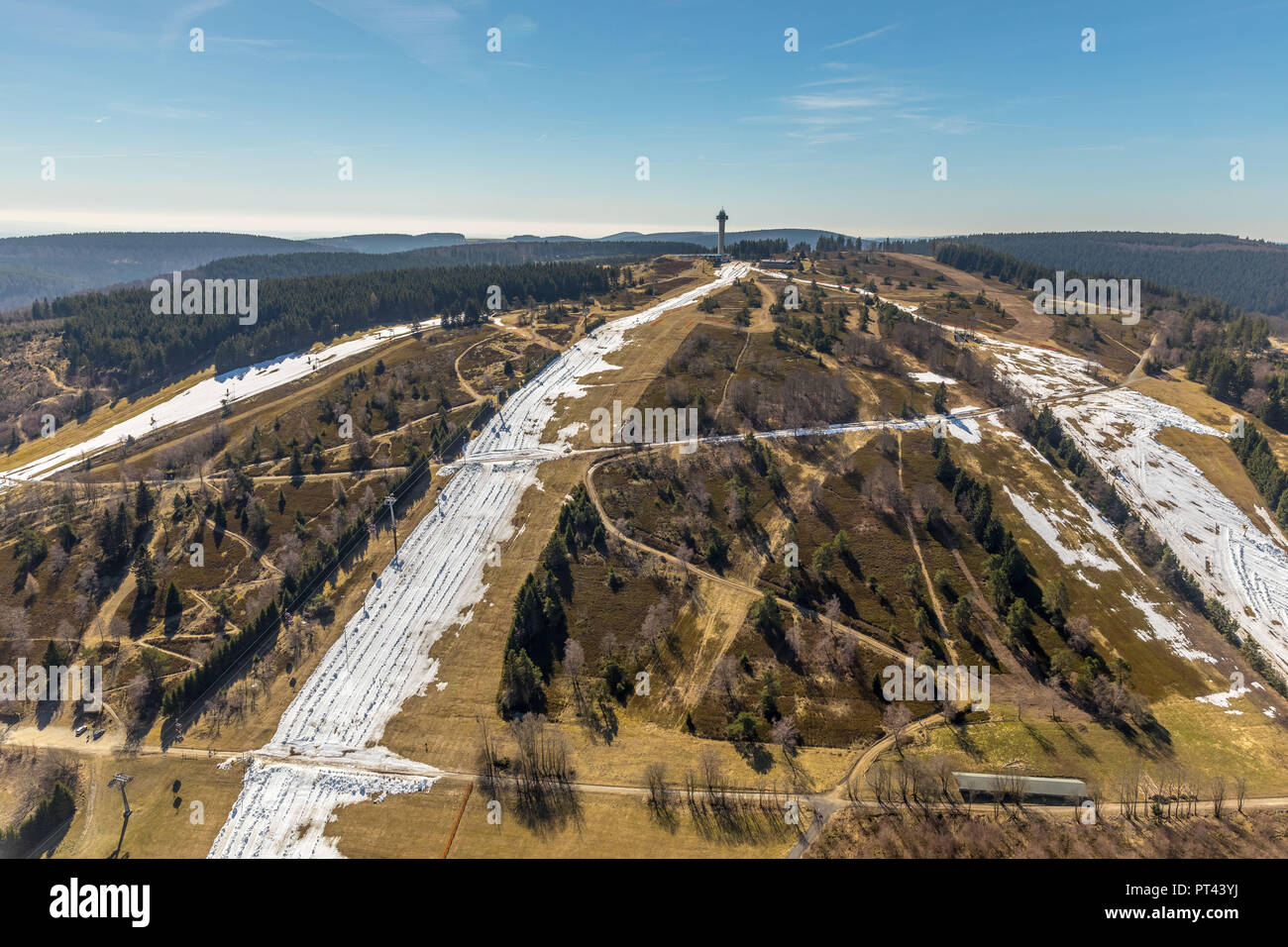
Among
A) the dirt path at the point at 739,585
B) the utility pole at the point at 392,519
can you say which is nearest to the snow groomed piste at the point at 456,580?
the utility pole at the point at 392,519

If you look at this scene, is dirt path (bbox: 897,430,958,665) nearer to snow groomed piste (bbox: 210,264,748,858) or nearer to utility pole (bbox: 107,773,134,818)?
snow groomed piste (bbox: 210,264,748,858)

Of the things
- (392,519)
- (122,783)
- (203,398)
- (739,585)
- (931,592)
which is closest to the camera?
(122,783)

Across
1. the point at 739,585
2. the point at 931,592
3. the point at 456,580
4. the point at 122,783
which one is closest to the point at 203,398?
the point at 456,580

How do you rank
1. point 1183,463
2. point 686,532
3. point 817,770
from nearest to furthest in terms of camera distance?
point 817,770 → point 686,532 → point 1183,463

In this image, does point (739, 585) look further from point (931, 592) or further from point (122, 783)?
point (122, 783)

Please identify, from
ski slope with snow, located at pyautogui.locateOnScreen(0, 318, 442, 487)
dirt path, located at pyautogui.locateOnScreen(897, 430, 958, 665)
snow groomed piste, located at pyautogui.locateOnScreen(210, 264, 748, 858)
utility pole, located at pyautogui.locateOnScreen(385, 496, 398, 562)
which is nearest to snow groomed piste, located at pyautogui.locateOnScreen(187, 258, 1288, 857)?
snow groomed piste, located at pyautogui.locateOnScreen(210, 264, 748, 858)

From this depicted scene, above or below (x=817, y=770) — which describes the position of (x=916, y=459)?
above
